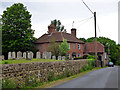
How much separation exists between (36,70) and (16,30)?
32715 mm

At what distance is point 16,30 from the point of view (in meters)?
42.3

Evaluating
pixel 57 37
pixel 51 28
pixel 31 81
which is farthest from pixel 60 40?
pixel 31 81

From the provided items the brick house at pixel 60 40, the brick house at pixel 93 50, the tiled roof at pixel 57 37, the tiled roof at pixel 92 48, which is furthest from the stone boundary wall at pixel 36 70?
the tiled roof at pixel 92 48

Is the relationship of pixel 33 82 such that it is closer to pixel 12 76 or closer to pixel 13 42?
pixel 12 76

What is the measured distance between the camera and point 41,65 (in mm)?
12227

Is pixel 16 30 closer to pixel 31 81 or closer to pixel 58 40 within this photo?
pixel 58 40

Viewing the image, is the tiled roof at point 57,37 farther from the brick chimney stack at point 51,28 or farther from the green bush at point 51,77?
the green bush at point 51,77

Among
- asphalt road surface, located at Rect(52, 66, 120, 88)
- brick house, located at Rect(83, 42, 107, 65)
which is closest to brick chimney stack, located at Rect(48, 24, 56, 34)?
brick house, located at Rect(83, 42, 107, 65)

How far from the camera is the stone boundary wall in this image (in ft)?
29.6

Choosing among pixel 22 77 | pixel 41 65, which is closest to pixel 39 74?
pixel 41 65

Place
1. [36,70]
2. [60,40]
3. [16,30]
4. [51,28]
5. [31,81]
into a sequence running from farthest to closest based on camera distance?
[51,28], [60,40], [16,30], [36,70], [31,81]

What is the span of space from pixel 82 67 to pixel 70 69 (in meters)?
5.39

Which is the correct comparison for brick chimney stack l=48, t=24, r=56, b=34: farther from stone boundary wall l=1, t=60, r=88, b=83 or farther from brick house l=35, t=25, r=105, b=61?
stone boundary wall l=1, t=60, r=88, b=83

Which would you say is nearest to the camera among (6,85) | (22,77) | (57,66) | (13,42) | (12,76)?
(6,85)
